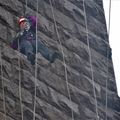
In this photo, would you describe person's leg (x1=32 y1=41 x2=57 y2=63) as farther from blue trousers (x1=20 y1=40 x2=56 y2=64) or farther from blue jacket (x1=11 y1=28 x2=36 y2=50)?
blue jacket (x1=11 y1=28 x2=36 y2=50)

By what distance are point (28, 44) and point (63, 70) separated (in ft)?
2.16

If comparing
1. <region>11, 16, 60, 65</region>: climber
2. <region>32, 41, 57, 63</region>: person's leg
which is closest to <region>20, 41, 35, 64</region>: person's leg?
<region>11, 16, 60, 65</region>: climber

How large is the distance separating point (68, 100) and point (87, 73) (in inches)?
25.9

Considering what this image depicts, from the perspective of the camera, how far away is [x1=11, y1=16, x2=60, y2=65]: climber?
7.41m

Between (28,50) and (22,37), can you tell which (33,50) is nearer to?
(28,50)

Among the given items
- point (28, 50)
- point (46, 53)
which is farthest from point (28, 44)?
point (46, 53)

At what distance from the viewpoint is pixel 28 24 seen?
7582 mm

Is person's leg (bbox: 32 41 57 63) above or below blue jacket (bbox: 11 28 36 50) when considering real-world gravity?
below

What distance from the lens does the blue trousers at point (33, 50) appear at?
24.3ft

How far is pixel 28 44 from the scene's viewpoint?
24.4ft

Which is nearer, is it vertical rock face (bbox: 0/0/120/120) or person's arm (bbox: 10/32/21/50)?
vertical rock face (bbox: 0/0/120/120)

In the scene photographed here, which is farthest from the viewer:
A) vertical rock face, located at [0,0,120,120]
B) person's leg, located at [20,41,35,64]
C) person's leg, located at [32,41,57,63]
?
person's leg, located at [32,41,57,63]

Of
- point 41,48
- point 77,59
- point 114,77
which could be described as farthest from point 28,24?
point 114,77

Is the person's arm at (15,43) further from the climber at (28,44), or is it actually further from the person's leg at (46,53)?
the person's leg at (46,53)
